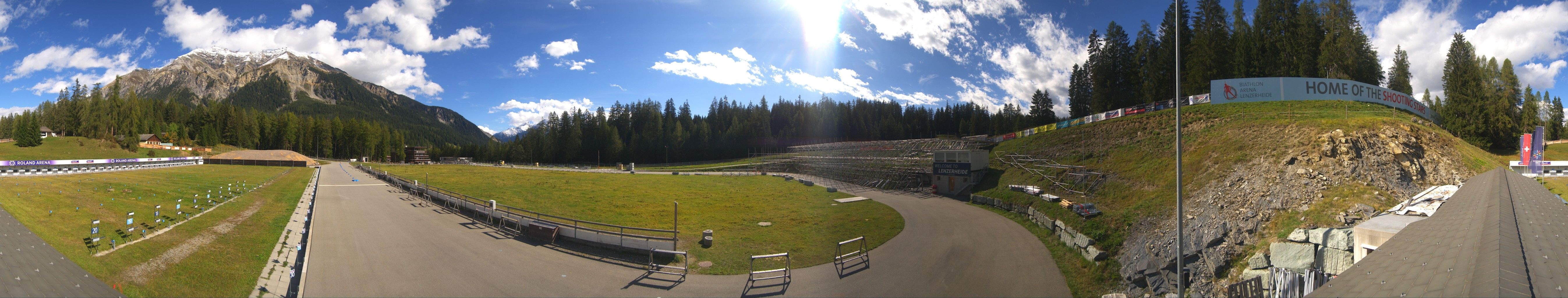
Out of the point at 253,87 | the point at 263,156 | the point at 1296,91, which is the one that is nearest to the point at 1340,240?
the point at 1296,91

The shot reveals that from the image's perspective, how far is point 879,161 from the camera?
1425 inches

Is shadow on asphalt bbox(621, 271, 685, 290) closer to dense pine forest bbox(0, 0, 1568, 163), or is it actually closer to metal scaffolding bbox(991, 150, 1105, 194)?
dense pine forest bbox(0, 0, 1568, 163)

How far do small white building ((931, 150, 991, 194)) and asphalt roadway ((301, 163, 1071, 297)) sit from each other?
12.7 metres

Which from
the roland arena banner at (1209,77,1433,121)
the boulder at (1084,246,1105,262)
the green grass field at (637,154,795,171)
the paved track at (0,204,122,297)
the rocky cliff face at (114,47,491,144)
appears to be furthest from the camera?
the rocky cliff face at (114,47,491,144)

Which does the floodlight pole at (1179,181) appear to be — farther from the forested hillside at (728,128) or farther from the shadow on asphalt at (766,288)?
the forested hillside at (728,128)

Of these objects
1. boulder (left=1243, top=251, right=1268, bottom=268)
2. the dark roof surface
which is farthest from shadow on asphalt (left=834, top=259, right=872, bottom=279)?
boulder (left=1243, top=251, right=1268, bottom=268)

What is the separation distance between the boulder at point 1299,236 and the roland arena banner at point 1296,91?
25.1 metres

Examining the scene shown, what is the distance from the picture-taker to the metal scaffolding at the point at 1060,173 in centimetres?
2327

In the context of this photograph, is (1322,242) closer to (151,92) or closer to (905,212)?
(905,212)

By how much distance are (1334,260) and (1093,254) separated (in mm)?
4977

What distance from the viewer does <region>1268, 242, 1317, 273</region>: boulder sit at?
891 centimetres

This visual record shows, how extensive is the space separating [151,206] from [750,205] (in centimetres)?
2110

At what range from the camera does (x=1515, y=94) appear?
30.5 metres

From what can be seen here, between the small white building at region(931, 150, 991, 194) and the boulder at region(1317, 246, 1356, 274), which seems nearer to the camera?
the boulder at region(1317, 246, 1356, 274)
